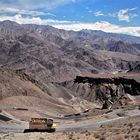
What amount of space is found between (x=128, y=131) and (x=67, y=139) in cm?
427

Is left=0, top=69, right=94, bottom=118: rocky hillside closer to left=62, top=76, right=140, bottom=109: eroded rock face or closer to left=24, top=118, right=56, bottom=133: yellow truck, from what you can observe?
left=62, top=76, right=140, bottom=109: eroded rock face

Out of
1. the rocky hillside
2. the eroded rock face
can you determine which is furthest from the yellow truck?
the eroded rock face

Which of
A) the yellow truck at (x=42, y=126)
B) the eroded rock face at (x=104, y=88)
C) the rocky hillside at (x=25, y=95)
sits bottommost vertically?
the eroded rock face at (x=104, y=88)

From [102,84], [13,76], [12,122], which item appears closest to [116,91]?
[102,84]

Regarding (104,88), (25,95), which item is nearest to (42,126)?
(25,95)

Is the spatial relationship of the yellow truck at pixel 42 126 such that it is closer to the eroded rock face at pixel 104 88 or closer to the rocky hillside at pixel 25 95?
the rocky hillside at pixel 25 95

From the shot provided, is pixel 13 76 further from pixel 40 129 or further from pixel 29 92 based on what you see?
pixel 40 129

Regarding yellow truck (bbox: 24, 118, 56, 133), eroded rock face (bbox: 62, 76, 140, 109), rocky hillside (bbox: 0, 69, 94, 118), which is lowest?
eroded rock face (bbox: 62, 76, 140, 109)

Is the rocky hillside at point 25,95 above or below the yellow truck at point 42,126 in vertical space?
below

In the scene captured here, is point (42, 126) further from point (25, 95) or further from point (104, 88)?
point (104, 88)

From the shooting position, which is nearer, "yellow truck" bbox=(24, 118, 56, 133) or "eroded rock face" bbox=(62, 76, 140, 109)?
"yellow truck" bbox=(24, 118, 56, 133)

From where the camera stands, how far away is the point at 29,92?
382ft

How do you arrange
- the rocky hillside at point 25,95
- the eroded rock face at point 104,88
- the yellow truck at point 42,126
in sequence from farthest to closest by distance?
1. the eroded rock face at point 104,88
2. the rocky hillside at point 25,95
3. the yellow truck at point 42,126

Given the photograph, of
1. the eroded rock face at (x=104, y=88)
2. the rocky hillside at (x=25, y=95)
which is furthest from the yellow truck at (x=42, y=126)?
the eroded rock face at (x=104, y=88)
